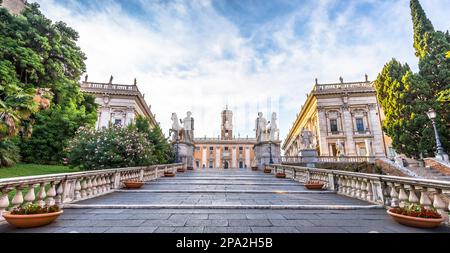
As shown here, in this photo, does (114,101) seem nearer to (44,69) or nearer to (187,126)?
(187,126)

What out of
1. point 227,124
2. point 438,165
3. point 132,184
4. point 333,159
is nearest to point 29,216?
point 132,184

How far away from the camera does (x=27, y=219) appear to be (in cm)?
301

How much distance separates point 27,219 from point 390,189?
738cm

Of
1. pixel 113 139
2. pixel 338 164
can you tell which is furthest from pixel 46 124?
pixel 338 164

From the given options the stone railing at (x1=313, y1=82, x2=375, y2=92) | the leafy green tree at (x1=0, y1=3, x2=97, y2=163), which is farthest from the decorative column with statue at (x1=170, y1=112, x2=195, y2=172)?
the stone railing at (x1=313, y1=82, x2=375, y2=92)

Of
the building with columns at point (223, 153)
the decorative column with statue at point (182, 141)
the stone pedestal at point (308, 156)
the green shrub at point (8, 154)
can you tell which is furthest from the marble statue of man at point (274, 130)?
the building with columns at point (223, 153)

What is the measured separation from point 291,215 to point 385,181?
2784 mm

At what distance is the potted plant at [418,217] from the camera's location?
118 inches

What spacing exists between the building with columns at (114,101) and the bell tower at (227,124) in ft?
118

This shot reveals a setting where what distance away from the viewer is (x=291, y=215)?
13.2ft

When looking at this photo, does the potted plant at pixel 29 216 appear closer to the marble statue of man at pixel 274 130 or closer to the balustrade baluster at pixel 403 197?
the balustrade baluster at pixel 403 197

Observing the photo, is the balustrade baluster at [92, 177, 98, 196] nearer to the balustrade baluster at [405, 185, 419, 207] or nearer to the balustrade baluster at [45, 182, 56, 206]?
the balustrade baluster at [45, 182, 56, 206]

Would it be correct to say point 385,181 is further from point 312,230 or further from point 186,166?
point 186,166
